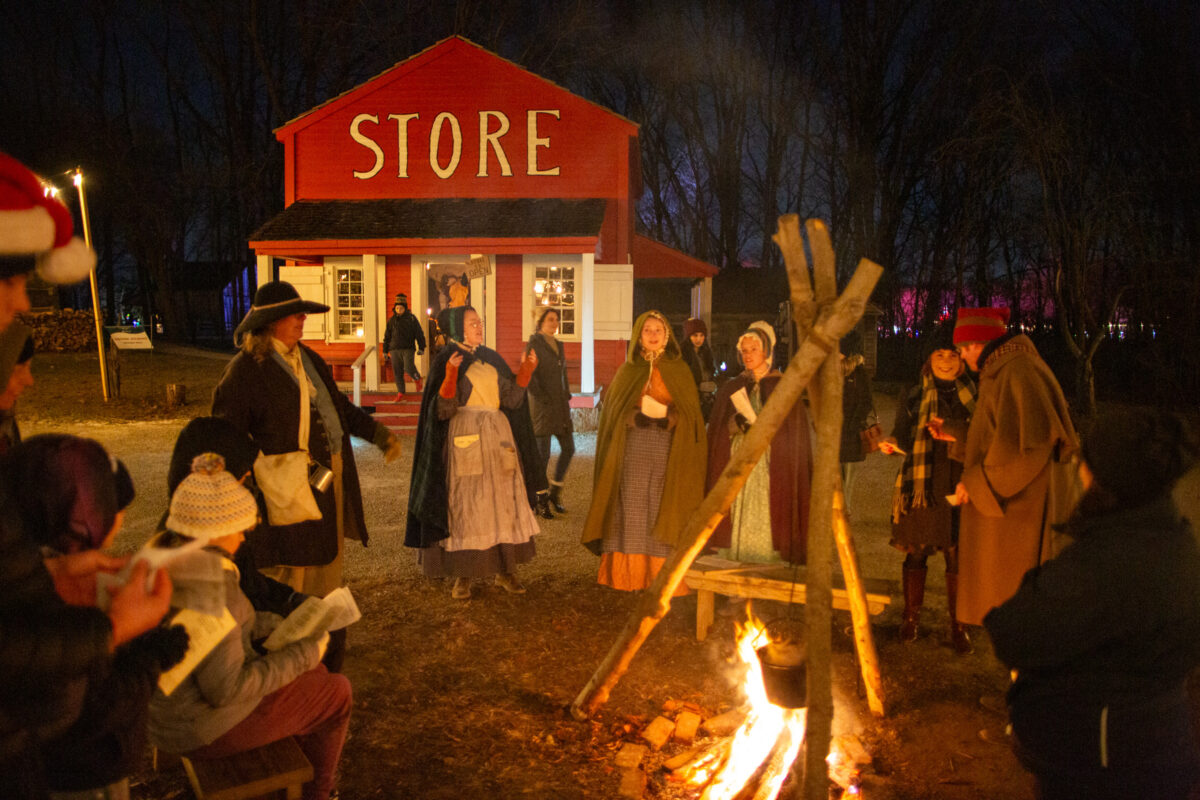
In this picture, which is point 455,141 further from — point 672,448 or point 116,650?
point 116,650

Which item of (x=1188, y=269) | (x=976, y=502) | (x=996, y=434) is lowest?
(x=976, y=502)

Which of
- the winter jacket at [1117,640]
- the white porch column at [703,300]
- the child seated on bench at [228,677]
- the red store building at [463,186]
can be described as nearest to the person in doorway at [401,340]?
the red store building at [463,186]

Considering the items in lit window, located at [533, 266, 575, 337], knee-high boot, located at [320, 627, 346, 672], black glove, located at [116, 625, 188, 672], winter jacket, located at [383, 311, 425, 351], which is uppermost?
lit window, located at [533, 266, 575, 337]

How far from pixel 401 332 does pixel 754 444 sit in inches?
453

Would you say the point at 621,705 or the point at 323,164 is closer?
the point at 621,705

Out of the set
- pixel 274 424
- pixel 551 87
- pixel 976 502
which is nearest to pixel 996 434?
pixel 976 502

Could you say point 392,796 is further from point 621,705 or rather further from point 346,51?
point 346,51

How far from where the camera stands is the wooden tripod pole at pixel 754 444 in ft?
9.70

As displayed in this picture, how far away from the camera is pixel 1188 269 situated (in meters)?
15.0

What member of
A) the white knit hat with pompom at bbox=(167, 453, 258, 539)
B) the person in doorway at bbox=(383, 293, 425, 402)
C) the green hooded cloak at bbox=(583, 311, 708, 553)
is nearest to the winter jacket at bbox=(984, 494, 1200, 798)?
the white knit hat with pompom at bbox=(167, 453, 258, 539)

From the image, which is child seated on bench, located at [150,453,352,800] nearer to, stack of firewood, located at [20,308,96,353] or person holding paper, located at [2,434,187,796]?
person holding paper, located at [2,434,187,796]

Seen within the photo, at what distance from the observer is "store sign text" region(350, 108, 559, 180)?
16.0 metres

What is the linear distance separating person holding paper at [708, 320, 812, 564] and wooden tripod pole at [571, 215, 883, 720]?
144 cm

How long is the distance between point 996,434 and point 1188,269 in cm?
1402
